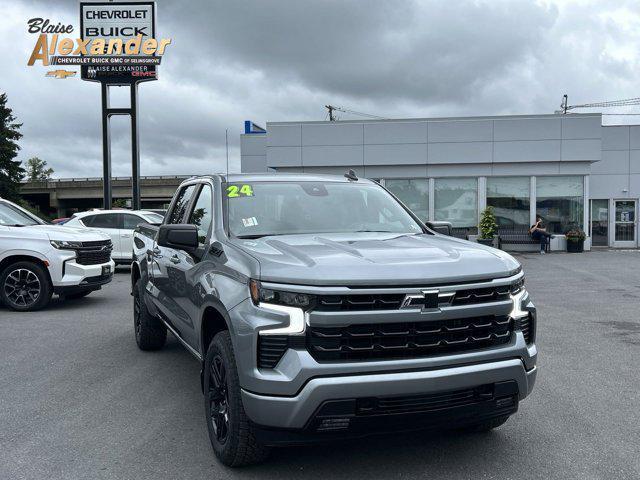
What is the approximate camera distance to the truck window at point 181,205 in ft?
18.4

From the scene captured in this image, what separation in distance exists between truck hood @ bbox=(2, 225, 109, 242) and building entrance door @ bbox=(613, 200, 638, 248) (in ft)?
81.9

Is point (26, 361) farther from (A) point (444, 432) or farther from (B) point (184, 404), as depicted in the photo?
(A) point (444, 432)

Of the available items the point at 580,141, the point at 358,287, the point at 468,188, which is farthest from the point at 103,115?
the point at 358,287

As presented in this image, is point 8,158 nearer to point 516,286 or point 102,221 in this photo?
point 102,221

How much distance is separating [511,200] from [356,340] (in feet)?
79.0

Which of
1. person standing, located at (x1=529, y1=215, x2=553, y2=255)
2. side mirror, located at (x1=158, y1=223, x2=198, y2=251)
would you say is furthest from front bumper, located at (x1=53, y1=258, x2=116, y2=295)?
person standing, located at (x1=529, y1=215, x2=553, y2=255)

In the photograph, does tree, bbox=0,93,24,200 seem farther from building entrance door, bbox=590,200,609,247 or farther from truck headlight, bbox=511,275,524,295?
truck headlight, bbox=511,275,524,295

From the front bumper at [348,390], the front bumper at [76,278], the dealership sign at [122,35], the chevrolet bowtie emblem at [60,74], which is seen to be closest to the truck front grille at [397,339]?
the front bumper at [348,390]

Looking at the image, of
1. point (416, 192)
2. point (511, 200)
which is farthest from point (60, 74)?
point (511, 200)

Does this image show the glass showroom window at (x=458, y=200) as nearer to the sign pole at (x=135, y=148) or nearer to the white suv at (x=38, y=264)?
the sign pole at (x=135, y=148)

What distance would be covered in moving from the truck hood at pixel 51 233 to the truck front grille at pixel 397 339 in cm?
783

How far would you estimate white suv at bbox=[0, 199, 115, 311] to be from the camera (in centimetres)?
954

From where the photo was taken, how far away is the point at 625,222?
28.0 meters

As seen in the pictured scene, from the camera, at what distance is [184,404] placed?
4.89 m
